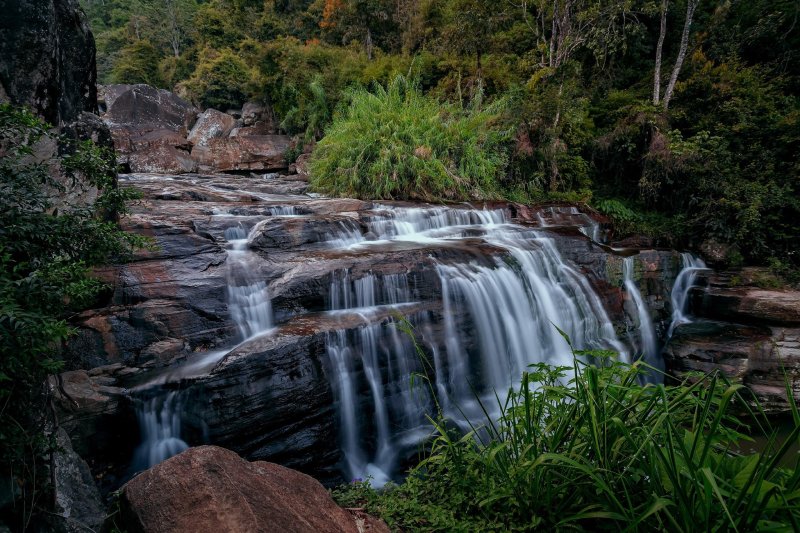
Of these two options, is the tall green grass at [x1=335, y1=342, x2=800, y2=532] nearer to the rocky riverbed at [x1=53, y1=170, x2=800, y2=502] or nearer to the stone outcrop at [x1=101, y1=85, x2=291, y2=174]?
the rocky riverbed at [x1=53, y1=170, x2=800, y2=502]

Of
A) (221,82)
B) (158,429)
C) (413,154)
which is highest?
(221,82)

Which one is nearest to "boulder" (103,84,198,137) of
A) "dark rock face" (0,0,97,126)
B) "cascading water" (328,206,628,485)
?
"dark rock face" (0,0,97,126)

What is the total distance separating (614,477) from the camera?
164 centimetres

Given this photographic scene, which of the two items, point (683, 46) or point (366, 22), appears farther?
point (366, 22)

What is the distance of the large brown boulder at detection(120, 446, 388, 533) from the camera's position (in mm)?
1685

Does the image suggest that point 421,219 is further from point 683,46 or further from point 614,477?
point 683,46

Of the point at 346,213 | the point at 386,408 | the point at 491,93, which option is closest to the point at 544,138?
the point at 491,93

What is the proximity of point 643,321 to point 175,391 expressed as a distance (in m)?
6.96

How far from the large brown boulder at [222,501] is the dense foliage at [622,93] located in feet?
26.6

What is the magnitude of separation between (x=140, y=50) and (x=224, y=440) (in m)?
32.0

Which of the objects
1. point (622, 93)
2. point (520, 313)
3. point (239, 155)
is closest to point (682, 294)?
point (520, 313)

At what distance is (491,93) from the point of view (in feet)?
44.2

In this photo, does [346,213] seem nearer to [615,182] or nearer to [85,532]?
[85,532]

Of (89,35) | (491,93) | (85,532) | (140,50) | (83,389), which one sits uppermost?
(140,50)
